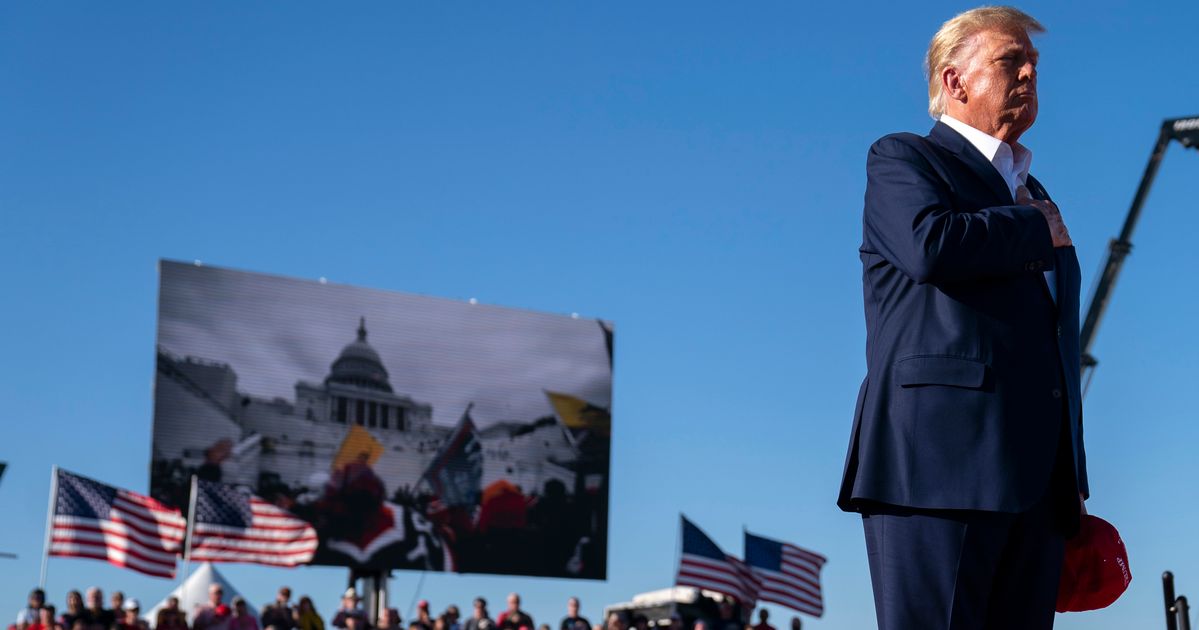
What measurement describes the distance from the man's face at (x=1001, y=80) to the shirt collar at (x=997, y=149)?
0.05 feet

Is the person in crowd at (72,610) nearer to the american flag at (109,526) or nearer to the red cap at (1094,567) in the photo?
the american flag at (109,526)

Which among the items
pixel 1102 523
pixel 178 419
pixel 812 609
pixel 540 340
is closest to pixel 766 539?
pixel 812 609

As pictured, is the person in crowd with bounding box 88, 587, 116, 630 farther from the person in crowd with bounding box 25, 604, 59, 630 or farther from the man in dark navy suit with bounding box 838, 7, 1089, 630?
the man in dark navy suit with bounding box 838, 7, 1089, 630

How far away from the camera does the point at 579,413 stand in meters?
26.9

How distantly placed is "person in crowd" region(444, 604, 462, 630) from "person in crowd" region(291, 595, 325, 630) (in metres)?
1.36

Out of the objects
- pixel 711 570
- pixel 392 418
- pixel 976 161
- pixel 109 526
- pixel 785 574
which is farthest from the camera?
pixel 392 418

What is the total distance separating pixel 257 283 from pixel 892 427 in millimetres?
23093

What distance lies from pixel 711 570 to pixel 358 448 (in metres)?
6.51

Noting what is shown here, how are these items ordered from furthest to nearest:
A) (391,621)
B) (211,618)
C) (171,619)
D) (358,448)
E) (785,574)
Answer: (358,448) → (785,574) → (391,621) → (211,618) → (171,619)

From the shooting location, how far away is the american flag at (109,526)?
18547 millimetres

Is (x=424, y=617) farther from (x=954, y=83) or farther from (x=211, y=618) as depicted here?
(x=954, y=83)

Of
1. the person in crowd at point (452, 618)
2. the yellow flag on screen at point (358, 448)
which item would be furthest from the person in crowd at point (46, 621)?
the yellow flag on screen at point (358, 448)

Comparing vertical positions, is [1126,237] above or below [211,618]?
above

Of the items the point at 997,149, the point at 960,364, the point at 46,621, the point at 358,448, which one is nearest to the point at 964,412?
the point at 960,364
